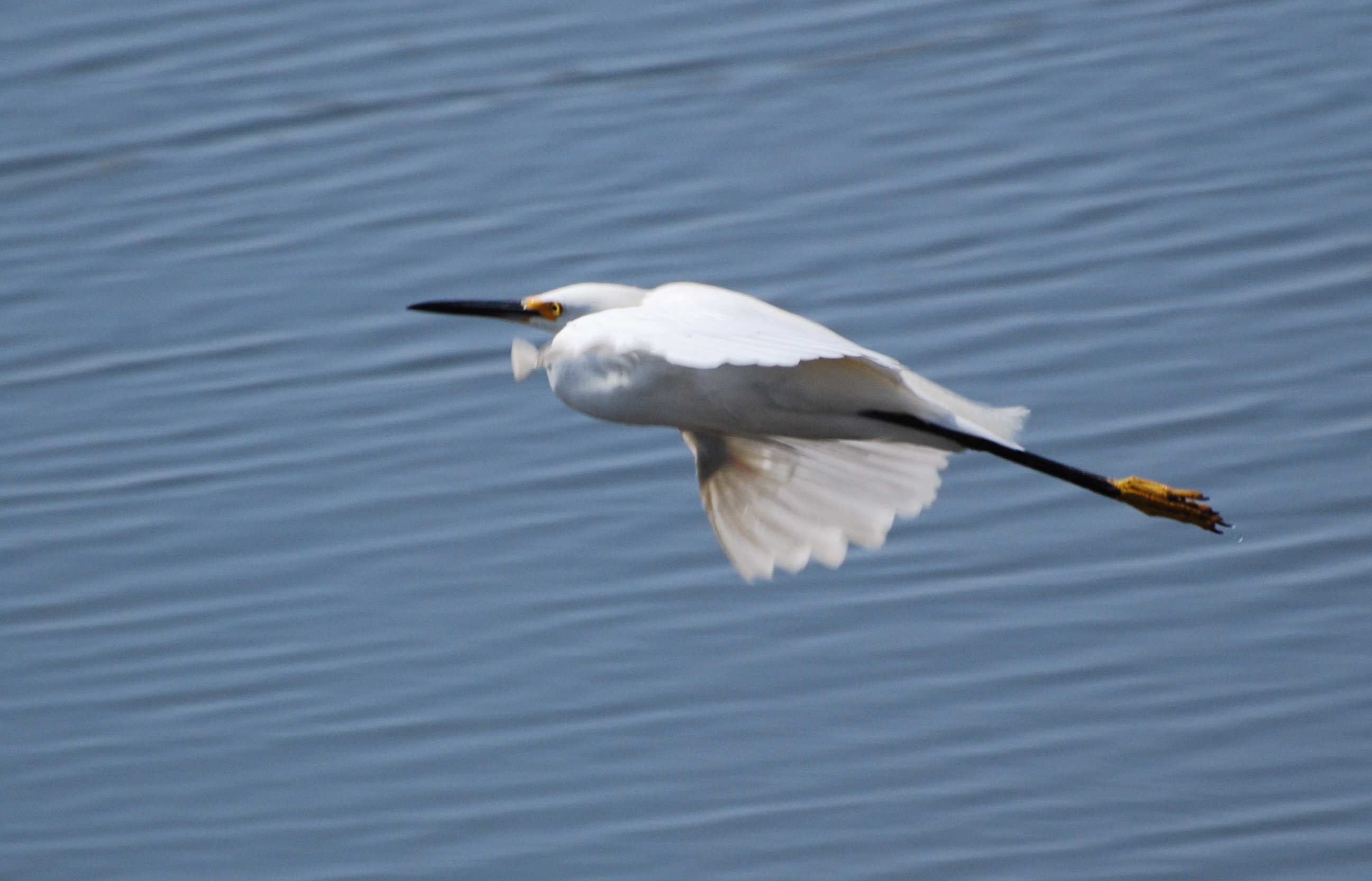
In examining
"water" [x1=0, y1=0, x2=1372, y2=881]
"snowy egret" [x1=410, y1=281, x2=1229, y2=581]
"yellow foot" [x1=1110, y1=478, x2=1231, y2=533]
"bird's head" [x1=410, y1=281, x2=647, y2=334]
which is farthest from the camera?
"water" [x1=0, y1=0, x2=1372, y2=881]

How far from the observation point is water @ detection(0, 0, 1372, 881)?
495 centimetres

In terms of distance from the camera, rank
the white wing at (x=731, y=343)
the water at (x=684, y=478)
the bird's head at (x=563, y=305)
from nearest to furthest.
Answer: the white wing at (x=731, y=343), the bird's head at (x=563, y=305), the water at (x=684, y=478)

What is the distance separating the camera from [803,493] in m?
4.48

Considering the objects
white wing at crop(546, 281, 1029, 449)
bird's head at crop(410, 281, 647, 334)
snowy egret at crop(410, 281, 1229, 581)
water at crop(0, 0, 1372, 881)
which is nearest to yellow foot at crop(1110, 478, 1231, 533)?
snowy egret at crop(410, 281, 1229, 581)

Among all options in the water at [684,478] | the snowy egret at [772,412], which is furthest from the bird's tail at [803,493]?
the water at [684,478]

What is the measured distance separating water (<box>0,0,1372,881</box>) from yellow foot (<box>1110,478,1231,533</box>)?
739mm

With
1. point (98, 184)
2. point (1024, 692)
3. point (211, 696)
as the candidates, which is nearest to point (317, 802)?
point (211, 696)

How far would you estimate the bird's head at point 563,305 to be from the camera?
14.1 ft

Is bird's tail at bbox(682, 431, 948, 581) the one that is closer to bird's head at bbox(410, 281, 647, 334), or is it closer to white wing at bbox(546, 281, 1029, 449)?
white wing at bbox(546, 281, 1029, 449)

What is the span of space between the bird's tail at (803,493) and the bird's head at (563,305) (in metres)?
0.38

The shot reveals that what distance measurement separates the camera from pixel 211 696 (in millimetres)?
5441

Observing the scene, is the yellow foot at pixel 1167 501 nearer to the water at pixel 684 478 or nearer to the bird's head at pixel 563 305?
the water at pixel 684 478

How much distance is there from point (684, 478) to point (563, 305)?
5.36 feet

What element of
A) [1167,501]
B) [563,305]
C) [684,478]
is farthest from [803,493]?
[684,478]
